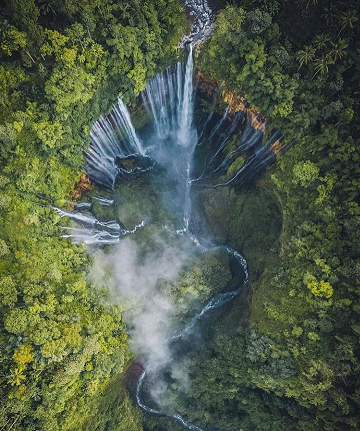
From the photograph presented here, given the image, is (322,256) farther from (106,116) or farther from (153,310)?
(106,116)

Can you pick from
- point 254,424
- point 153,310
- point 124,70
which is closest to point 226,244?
point 153,310

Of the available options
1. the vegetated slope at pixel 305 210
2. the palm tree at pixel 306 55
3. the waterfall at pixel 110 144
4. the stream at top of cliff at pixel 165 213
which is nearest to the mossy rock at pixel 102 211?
the stream at top of cliff at pixel 165 213

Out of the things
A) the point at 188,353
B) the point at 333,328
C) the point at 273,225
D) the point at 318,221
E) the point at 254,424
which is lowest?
the point at 254,424

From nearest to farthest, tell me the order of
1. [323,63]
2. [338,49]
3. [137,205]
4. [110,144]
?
[338,49], [323,63], [110,144], [137,205]

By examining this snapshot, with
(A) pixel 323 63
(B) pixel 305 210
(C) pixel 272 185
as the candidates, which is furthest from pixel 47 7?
(B) pixel 305 210

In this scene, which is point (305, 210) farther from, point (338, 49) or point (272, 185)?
point (338, 49)

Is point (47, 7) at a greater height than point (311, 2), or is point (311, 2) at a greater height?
point (47, 7)

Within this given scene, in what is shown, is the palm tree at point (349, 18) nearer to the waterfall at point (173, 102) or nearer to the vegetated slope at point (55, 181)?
the waterfall at point (173, 102)
